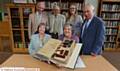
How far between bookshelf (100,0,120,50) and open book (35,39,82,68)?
339 centimetres

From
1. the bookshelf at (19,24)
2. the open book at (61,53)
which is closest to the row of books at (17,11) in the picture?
the bookshelf at (19,24)

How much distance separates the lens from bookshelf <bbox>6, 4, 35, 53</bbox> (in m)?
4.66

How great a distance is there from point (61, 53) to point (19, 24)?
3.32m

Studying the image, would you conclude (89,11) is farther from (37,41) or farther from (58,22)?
(58,22)

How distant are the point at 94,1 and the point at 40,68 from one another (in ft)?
12.1

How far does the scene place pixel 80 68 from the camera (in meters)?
1.86

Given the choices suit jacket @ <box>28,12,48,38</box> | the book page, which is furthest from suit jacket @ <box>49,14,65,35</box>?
the book page

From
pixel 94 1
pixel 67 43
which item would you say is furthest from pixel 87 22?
pixel 94 1

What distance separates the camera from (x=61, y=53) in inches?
69.3

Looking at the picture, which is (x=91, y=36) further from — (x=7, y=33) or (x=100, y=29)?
(x=7, y=33)

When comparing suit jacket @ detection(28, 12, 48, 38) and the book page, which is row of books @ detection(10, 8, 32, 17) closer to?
suit jacket @ detection(28, 12, 48, 38)

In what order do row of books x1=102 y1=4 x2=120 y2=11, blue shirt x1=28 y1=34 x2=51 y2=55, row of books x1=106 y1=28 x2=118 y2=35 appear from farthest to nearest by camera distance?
row of books x1=106 y1=28 x2=118 y2=35 → row of books x1=102 y1=4 x2=120 y2=11 → blue shirt x1=28 y1=34 x2=51 y2=55

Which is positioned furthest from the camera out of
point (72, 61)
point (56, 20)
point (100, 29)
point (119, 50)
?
point (119, 50)

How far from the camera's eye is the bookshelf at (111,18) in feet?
16.4
